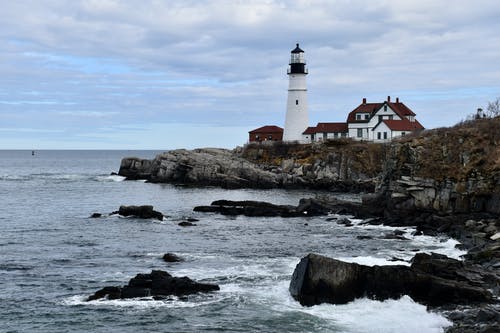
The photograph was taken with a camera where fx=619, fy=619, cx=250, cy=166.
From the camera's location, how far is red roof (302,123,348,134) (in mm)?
105375

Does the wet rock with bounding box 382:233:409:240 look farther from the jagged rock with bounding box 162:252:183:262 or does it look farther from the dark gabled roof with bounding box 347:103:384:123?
the dark gabled roof with bounding box 347:103:384:123

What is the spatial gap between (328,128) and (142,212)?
55805mm

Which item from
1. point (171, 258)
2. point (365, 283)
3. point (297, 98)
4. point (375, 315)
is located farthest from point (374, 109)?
point (375, 315)

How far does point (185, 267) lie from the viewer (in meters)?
34.1

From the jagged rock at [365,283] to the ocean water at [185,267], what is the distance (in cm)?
44

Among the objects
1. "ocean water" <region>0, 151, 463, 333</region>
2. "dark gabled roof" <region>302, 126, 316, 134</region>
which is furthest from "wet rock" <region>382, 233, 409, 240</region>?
"dark gabled roof" <region>302, 126, 316, 134</region>

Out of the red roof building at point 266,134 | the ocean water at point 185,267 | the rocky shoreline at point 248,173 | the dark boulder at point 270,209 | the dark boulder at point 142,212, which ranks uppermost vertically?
the red roof building at point 266,134

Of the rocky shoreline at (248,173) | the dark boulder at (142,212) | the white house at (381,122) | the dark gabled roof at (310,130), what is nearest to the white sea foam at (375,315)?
the dark boulder at (142,212)

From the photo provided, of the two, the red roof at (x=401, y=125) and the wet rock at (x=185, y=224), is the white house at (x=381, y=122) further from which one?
the wet rock at (x=185, y=224)

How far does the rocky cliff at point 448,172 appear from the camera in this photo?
46219 millimetres

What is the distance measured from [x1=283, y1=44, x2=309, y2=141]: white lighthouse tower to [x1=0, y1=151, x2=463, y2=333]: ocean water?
145 ft

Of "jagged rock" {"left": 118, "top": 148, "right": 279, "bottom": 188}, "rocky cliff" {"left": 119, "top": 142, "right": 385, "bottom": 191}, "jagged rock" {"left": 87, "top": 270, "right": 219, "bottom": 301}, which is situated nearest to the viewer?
"jagged rock" {"left": 87, "top": 270, "right": 219, "bottom": 301}

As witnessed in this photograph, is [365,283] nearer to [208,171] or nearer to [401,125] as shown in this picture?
[208,171]

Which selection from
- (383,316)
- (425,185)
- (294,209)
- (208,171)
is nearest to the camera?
(383,316)
